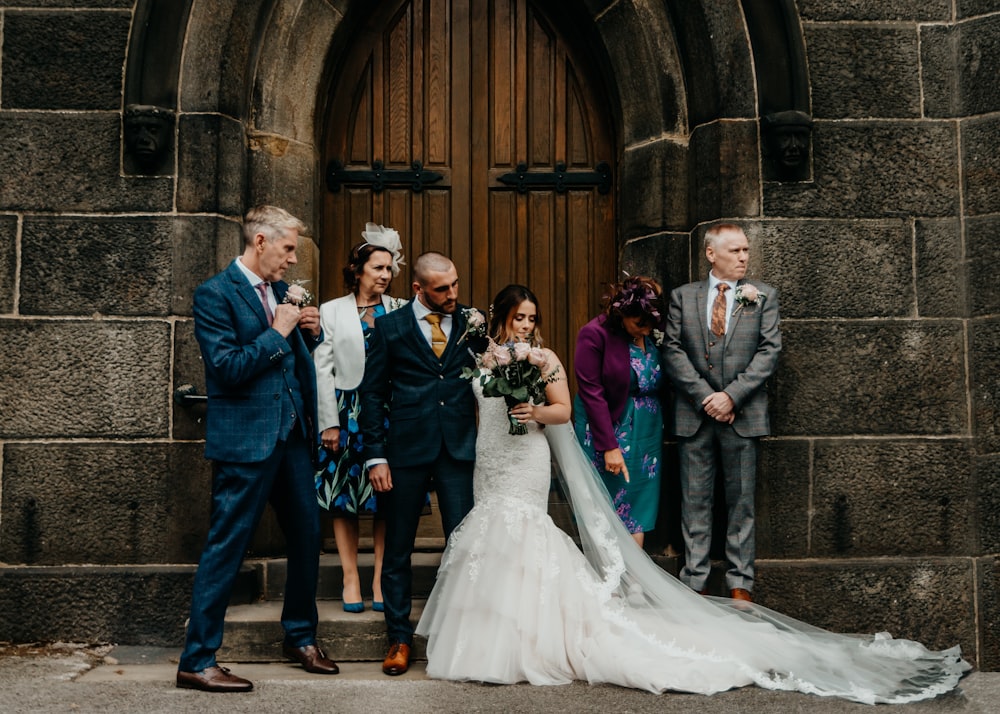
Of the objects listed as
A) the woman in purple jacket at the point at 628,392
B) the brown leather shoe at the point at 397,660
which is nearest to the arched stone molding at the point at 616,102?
the woman in purple jacket at the point at 628,392

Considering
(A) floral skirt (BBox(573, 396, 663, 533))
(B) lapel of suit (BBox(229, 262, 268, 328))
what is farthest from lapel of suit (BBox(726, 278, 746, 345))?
(B) lapel of suit (BBox(229, 262, 268, 328))

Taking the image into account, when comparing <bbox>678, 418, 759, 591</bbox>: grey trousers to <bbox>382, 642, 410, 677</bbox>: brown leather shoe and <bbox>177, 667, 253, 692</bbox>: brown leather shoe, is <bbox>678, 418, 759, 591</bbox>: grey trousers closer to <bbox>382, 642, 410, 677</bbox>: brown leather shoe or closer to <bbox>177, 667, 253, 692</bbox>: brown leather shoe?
<bbox>382, 642, 410, 677</bbox>: brown leather shoe

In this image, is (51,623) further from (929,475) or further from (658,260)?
(929,475)

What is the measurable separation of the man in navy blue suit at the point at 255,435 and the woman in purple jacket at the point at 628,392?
4.66 feet

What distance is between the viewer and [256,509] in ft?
14.6

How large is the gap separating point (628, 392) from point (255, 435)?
1.92 metres

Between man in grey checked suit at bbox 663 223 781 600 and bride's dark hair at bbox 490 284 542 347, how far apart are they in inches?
33.2

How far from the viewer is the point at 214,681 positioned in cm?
433

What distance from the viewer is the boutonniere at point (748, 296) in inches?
210

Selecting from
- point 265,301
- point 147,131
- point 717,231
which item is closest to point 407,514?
point 265,301

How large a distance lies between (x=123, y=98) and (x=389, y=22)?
166 centimetres

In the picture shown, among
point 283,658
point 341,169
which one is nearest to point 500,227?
point 341,169

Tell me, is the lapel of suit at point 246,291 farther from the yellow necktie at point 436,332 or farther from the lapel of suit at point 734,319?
the lapel of suit at point 734,319

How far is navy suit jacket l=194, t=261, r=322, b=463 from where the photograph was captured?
4402mm
